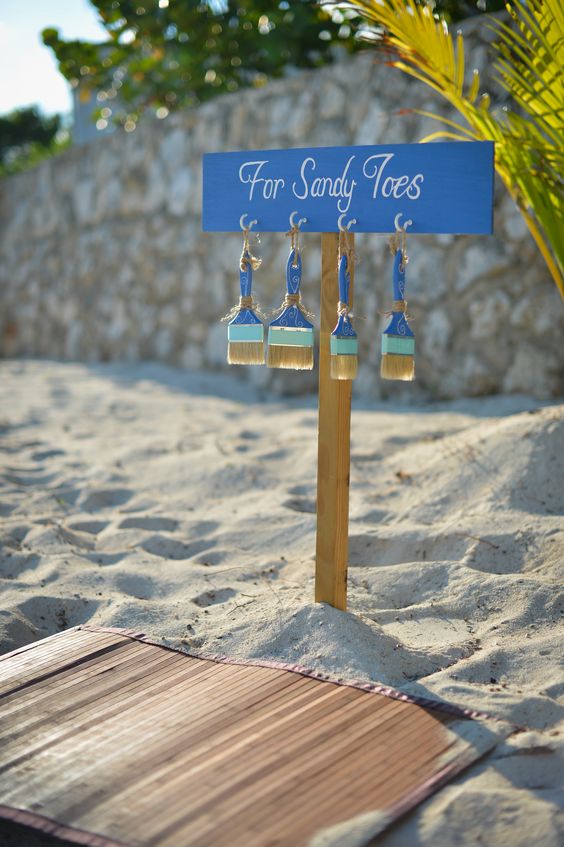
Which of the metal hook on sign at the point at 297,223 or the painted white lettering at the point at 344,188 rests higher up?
the painted white lettering at the point at 344,188

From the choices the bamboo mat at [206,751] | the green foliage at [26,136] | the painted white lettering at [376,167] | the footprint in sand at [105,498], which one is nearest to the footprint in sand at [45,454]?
the footprint in sand at [105,498]

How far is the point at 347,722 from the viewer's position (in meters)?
1.60

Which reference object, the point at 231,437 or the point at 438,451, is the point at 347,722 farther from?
the point at 231,437

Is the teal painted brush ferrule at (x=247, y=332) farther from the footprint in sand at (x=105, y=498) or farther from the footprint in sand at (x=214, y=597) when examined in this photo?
the footprint in sand at (x=105, y=498)

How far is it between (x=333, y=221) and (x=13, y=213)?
634 cm

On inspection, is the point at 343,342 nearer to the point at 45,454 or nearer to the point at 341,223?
the point at 341,223

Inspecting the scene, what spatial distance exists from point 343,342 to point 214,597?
0.79 m

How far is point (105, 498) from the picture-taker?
3076mm

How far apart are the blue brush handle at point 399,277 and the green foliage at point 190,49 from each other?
3337 millimetres

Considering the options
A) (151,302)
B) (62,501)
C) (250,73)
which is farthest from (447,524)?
(250,73)

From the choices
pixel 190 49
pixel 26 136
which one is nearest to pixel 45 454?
pixel 190 49

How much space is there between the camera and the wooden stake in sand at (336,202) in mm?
1742

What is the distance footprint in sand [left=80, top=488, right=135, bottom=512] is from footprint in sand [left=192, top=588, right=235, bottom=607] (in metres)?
0.84

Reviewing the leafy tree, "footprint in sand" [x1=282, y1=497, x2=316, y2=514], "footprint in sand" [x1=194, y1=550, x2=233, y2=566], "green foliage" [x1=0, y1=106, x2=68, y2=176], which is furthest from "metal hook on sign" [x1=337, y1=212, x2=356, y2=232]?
"green foliage" [x1=0, y1=106, x2=68, y2=176]
